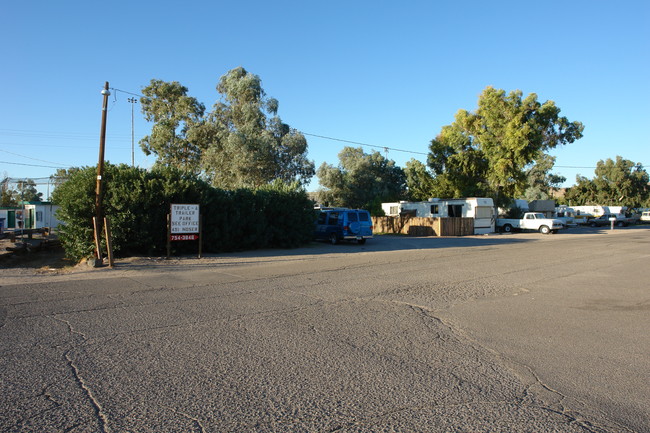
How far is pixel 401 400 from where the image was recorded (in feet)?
13.2

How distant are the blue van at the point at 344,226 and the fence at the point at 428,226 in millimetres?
10696

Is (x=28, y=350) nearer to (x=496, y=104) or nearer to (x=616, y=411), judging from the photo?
(x=616, y=411)

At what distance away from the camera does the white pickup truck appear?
36.9 meters

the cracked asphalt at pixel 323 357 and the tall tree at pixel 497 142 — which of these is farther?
the tall tree at pixel 497 142

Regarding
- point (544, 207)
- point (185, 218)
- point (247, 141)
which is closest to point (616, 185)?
point (544, 207)

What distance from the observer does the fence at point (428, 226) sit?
33.8 meters

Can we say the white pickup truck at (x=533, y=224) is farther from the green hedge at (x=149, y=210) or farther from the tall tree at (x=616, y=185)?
the tall tree at (x=616, y=185)

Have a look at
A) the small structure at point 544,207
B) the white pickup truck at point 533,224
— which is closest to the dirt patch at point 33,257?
the white pickup truck at point 533,224

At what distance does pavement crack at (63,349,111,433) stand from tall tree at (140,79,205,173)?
112ft

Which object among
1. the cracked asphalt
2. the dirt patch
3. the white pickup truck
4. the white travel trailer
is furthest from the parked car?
the dirt patch

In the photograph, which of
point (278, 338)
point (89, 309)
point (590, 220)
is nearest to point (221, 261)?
point (89, 309)

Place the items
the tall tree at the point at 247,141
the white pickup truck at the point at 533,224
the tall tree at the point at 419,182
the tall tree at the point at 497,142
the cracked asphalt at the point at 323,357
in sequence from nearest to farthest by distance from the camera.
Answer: the cracked asphalt at the point at 323,357 → the tall tree at the point at 247,141 → the white pickup truck at the point at 533,224 → the tall tree at the point at 497,142 → the tall tree at the point at 419,182

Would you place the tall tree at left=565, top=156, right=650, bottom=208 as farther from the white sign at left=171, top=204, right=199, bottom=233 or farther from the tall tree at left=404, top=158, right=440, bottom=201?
the white sign at left=171, top=204, right=199, bottom=233

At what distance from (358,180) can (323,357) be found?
45.0 meters
